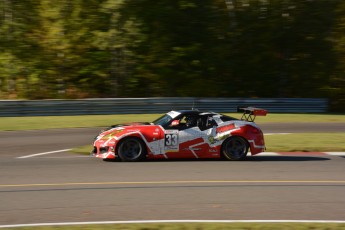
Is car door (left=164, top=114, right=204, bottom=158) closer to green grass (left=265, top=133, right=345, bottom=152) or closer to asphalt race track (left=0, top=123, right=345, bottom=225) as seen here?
asphalt race track (left=0, top=123, right=345, bottom=225)

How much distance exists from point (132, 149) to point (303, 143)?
6.18 meters

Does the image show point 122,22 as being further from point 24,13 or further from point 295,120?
point 295,120

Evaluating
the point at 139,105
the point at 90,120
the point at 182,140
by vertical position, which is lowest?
the point at 90,120

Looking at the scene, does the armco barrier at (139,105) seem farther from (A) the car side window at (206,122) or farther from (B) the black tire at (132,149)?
(B) the black tire at (132,149)

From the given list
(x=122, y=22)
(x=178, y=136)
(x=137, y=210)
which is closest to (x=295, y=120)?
(x=122, y=22)

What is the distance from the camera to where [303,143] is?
1766 centimetres

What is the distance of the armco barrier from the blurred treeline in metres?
4.30

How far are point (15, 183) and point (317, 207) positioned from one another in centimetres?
546

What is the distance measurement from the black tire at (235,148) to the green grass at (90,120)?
971 cm

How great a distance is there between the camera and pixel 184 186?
10.6 m

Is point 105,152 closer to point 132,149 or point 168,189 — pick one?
point 132,149

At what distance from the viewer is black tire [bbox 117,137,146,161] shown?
13.7m

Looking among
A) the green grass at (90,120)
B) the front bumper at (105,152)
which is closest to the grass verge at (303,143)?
the front bumper at (105,152)

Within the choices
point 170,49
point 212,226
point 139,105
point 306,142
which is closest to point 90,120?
point 139,105
